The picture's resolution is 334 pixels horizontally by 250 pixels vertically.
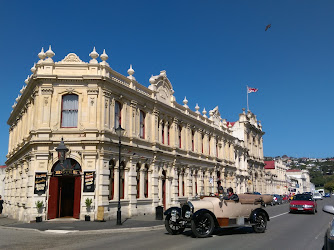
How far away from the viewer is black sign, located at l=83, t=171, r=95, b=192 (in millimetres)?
20656

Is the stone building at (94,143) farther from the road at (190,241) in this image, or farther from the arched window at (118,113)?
the road at (190,241)

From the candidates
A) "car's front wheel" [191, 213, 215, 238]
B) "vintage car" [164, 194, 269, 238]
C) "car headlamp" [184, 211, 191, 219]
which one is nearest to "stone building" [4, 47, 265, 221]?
"vintage car" [164, 194, 269, 238]

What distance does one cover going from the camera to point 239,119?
55875 mm

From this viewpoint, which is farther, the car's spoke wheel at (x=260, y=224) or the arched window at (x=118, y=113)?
the arched window at (x=118, y=113)

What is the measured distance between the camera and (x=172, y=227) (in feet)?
44.9

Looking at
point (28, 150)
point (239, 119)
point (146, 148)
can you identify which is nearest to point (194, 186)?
point (146, 148)

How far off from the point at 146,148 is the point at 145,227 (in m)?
10.2

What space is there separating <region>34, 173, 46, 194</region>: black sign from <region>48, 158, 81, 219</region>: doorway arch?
43 cm

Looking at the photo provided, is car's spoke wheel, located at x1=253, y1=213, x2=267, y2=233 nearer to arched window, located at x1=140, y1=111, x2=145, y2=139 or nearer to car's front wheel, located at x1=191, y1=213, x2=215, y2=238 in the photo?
car's front wheel, located at x1=191, y1=213, x2=215, y2=238

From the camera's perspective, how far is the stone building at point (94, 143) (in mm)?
20953

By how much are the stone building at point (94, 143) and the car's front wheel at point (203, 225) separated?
8629mm

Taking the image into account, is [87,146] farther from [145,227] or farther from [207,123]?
[207,123]

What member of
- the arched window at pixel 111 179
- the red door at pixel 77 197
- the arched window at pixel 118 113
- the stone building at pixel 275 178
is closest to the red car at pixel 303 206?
the arched window at pixel 111 179

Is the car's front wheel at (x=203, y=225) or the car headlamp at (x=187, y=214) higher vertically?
the car headlamp at (x=187, y=214)
